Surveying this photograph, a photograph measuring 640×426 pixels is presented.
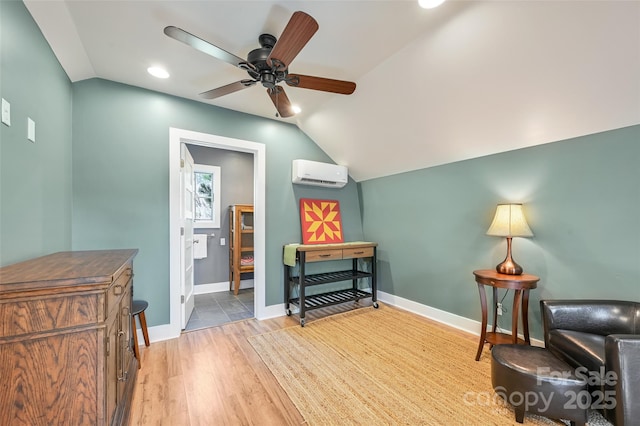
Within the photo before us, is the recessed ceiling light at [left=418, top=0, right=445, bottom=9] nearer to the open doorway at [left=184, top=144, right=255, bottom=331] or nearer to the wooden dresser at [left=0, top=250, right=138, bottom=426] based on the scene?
the wooden dresser at [left=0, top=250, right=138, bottom=426]

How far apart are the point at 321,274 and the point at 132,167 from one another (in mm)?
2542

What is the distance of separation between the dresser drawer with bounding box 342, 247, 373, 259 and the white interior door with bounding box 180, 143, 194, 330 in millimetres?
1901

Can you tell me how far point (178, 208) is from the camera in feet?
9.05

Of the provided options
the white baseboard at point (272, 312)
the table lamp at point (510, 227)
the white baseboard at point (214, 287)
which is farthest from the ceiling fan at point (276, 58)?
the white baseboard at point (214, 287)

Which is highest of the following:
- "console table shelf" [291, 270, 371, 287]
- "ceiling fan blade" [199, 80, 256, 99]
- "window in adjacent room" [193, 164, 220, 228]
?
"ceiling fan blade" [199, 80, 256, 99]

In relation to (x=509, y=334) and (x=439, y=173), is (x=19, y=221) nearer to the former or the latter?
(x=439, y=173)

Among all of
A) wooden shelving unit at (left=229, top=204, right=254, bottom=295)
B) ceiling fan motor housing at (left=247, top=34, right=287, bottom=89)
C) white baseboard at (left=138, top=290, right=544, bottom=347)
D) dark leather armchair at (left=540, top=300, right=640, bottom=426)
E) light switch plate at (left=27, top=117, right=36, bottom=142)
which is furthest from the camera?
wooden shelving unit at (left=229, top=204, right=254, bottom=295)

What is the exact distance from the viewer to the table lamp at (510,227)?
7.21ft

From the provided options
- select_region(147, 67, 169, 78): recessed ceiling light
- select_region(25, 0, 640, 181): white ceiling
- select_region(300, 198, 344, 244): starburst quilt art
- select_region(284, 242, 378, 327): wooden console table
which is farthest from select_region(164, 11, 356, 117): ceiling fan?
select_region(284, 242, 378, 327): wooden console table

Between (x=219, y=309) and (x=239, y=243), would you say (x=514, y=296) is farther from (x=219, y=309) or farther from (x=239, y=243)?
(x=239, y=243)

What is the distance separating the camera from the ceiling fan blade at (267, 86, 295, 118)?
2.06 metres

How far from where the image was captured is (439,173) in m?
3.12

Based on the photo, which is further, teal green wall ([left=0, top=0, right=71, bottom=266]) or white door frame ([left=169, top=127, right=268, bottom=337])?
white door frame ([left=169, top=127, right=268, bottom=337])

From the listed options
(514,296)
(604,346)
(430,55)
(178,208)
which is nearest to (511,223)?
(514,296)
